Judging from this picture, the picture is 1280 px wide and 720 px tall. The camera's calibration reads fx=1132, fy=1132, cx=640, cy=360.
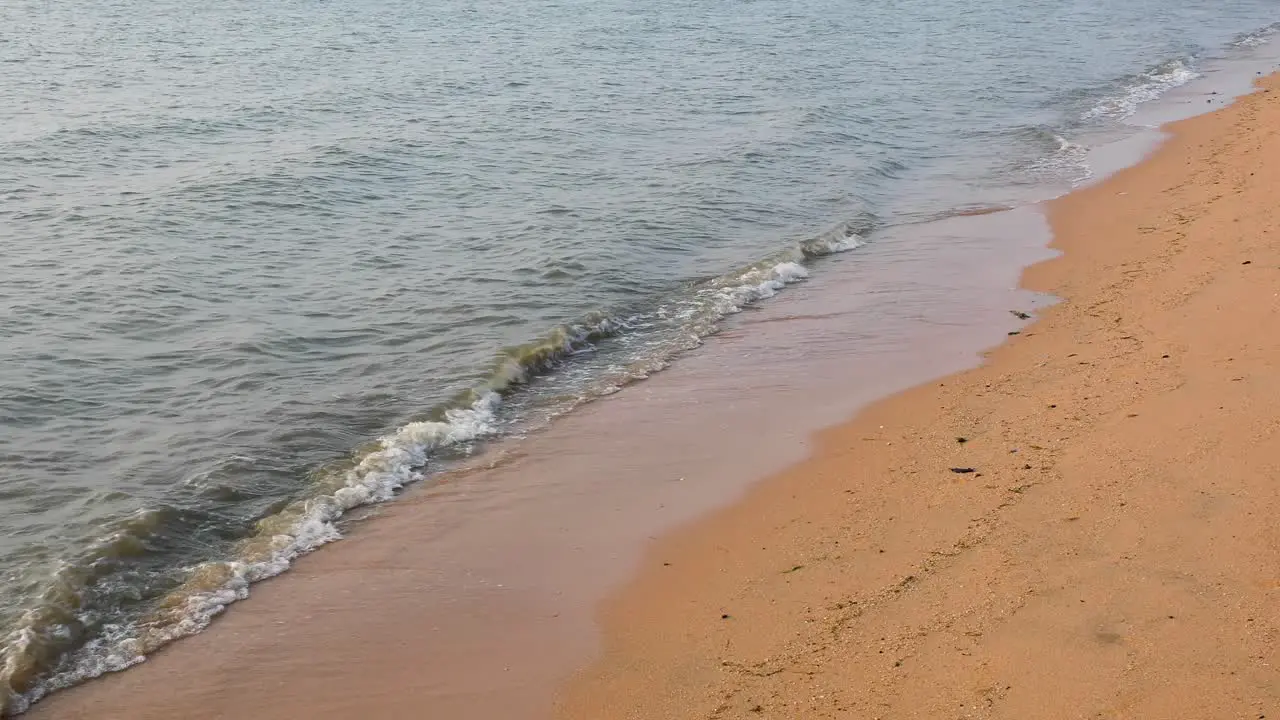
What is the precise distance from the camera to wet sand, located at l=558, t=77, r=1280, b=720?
5.58m

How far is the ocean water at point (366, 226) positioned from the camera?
8.20 metres

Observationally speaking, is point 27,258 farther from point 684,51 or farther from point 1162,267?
point 684,51

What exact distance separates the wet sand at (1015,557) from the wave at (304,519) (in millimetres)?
2363

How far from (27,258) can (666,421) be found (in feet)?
26.6

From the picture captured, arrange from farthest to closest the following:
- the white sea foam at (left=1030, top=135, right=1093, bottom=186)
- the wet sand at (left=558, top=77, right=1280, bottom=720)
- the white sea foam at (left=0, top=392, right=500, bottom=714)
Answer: the white sea foam at (left=1030, top=135, right=1093, bottom=186) → the white sea foam at (left=0, top=392, right=500, bottom=714) → the wet sand at (left=558, top=77, right=1280, bottom=720)

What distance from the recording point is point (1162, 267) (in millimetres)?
11867

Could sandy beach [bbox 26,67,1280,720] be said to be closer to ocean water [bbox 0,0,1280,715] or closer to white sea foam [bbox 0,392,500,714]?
white sea foam [bbox 0,392,500,714]

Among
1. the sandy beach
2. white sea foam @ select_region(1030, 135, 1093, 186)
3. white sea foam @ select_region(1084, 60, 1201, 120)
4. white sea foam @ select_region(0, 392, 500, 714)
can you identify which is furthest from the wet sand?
white sea foam @ select_region(1084, 60, 1201, 120)

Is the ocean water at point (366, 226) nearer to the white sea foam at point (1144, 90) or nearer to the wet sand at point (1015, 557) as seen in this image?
the white sea foam at point (1144, 90)

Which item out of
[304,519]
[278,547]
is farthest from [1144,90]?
[278,547]

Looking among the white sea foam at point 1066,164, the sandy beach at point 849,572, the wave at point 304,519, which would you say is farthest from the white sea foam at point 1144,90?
the sandy beach at point 849,572

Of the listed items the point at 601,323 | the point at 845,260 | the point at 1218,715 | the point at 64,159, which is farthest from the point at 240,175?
the point at 1218,715

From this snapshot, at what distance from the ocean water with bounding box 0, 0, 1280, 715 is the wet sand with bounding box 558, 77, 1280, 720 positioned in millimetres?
2682

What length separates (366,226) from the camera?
14.6 metres
